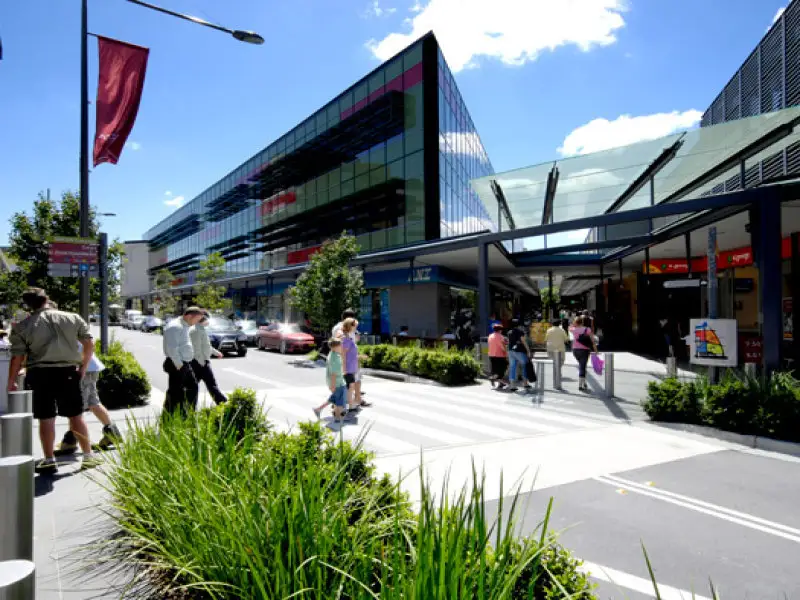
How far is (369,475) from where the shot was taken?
140 inches

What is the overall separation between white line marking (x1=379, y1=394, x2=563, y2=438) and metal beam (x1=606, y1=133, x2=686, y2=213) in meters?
6.86

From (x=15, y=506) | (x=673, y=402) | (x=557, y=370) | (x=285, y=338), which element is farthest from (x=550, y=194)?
(x=15, y=506)

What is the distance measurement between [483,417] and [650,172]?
25.6 ft

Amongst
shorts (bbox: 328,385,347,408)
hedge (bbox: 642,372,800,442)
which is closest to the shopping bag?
hedge (bbox: 642,372,800,442)

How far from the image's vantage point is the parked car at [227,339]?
64.2 feet

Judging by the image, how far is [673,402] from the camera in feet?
25.2

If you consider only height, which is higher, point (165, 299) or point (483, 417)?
point (165, 299)

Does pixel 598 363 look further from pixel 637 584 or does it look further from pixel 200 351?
pixel 200 351

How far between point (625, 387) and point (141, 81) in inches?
465

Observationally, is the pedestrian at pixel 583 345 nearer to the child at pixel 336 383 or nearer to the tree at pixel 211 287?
the child at pixel 336 383

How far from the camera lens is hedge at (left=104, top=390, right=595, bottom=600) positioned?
75.9 inches

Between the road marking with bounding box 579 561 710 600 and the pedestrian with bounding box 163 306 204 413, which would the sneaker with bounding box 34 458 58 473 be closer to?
the pedestrian with bounding box 163 306 204 413

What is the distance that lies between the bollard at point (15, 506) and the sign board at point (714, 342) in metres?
9.54

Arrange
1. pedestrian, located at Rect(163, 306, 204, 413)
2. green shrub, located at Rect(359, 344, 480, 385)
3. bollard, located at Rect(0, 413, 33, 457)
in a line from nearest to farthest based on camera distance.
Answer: bollard, located at Rect(0, 413, 33, 457) → pedestrian, located at Rect(163, 306, 204, 413) → green shrub, located at Rect(359, 344, 480, 385)
